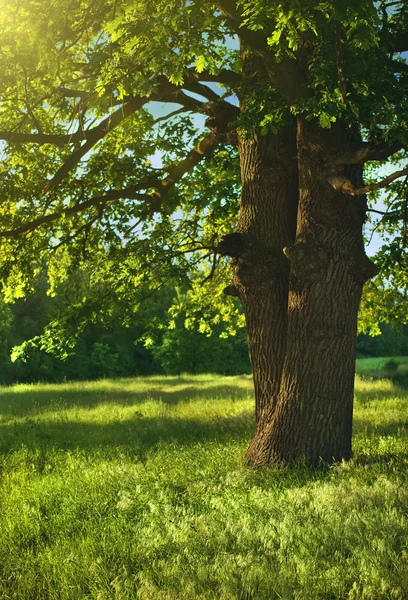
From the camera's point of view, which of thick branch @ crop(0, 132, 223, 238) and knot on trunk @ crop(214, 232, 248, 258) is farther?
thick branch @ crop(0, 132, 223, 238)

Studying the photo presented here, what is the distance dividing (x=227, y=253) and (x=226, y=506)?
445 cm

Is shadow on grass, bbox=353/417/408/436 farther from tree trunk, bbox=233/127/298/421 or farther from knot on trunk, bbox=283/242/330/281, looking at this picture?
knot on trunk, bbox=283/242/330/281

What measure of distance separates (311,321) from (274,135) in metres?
3.32

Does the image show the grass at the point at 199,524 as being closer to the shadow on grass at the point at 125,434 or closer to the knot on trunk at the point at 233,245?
the shadow on grass at the point at 125,434

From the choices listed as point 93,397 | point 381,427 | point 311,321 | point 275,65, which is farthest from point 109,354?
point 275,65

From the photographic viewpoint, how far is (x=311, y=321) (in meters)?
8.72

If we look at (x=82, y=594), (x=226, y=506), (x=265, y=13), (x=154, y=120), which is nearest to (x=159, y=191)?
(x=154, y=120)

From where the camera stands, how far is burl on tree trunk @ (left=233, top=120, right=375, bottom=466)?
28.4ft

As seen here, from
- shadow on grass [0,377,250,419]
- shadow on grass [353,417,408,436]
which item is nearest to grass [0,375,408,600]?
shadow on grass [353,417,408,436]

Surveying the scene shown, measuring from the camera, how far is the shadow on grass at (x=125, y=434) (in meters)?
11.5

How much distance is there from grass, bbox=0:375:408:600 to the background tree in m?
1.35

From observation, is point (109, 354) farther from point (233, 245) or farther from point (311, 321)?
point (311, 321)

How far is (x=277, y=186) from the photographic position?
962cm

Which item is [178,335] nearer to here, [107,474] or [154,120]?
[154,120]
